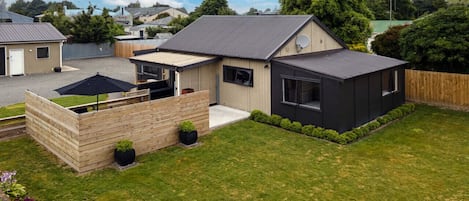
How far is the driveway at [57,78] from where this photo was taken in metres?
20.8

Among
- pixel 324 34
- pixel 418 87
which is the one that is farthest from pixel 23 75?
pixel 418 87

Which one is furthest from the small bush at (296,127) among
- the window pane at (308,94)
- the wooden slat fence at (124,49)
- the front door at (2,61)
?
the wooden slat fence at (124,49)

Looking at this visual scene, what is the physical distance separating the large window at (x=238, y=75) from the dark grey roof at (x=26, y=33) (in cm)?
1717

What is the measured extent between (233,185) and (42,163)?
17.8ft

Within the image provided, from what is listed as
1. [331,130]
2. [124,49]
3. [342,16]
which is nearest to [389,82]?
[331,130]

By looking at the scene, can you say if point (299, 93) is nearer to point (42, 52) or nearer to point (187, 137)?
point (187, 137)

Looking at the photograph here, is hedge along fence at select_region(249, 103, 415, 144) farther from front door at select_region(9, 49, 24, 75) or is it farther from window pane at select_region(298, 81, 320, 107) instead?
front door at select_region(9, 49, 24, 75)

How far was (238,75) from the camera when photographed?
55.7 feet

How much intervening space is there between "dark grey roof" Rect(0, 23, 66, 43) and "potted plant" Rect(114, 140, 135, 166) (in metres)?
20.2

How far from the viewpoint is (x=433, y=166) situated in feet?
36.2

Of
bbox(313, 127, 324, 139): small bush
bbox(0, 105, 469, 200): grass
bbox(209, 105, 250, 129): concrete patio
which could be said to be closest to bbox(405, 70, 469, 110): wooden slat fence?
bbox(0, 105, 469, 200): grass

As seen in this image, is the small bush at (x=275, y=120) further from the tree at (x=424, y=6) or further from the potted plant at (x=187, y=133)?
the tree at (x=424, y=6)

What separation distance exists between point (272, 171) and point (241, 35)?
891 cm

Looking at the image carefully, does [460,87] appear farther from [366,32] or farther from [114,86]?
[114,86]
